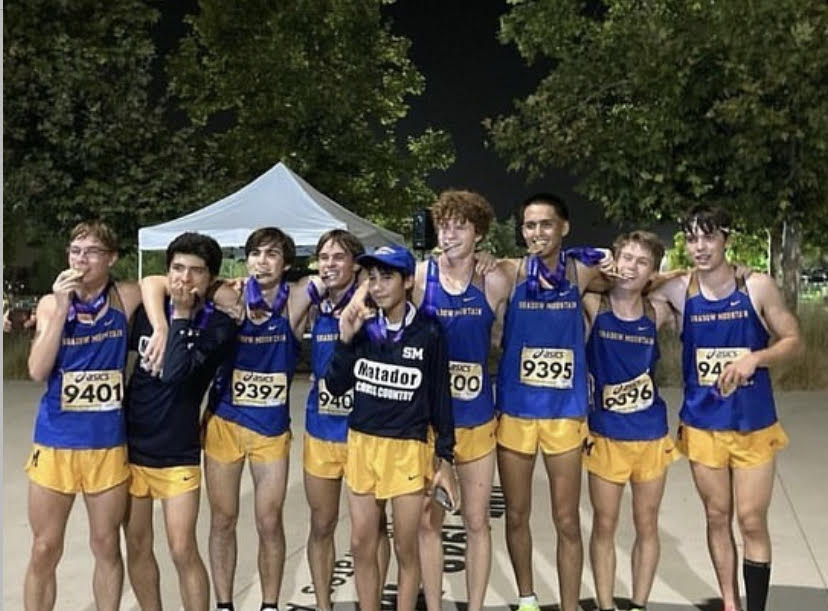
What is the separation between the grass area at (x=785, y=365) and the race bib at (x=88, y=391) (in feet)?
22.7

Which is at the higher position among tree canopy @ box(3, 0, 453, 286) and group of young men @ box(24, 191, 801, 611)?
tree canopy @ box(3, 0, 453, 286)

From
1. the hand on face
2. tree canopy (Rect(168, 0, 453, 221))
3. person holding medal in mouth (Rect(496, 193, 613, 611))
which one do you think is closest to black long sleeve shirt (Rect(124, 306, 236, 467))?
the hand on face

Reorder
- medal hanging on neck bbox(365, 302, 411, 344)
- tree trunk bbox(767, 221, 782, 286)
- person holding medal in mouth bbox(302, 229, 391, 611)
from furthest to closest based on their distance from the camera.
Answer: tree trunk bbox(767, 221, 782, 286), person holding medal in mouth bbox(302, 229, 391, 611), medal hanging on neck bbox(365, 302, 411, 344)

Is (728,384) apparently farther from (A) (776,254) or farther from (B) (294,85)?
(B) (294,85)

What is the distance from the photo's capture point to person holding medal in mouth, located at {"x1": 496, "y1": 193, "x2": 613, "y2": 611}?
131 inches

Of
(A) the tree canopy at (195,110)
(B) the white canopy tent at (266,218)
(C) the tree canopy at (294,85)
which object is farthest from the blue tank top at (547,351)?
(C) the tree canopy at (294,85)

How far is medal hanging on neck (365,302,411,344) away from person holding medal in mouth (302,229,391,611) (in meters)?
0.34

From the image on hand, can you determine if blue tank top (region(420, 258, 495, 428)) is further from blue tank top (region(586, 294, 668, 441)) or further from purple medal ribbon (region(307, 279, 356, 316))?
blue tank top (region(586, 294, 668, 441))

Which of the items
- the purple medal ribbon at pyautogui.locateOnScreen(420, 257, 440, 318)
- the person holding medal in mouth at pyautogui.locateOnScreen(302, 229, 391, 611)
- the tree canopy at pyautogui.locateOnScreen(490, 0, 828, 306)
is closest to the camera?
the purple medal ribbon at pyautogui.locateOnScreen(420, 257, 440, 318)

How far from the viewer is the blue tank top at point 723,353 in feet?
11.0

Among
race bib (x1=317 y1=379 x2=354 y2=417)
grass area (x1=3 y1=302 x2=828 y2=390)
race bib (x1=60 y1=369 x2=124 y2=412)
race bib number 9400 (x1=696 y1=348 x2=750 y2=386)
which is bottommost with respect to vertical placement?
grass area (x1=3 y1=302 x2=828 y2=390)

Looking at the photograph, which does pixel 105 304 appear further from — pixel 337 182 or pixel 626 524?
pixel 337 182

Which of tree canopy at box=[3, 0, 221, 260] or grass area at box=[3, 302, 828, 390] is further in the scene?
tree canopy at box=[3, 0, 221, 260]

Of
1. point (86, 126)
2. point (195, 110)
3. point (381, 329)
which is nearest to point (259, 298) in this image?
point (381, 329)
